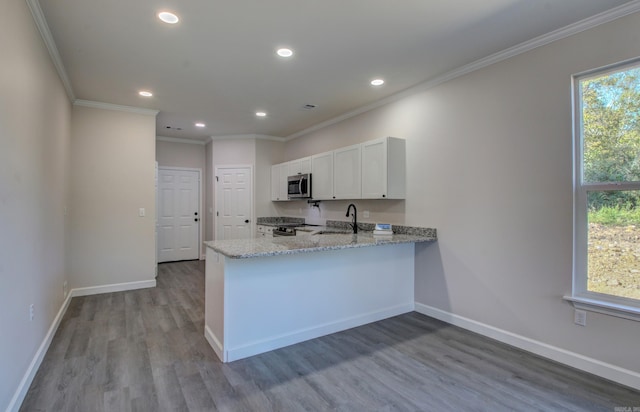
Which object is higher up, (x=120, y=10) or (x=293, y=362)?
(x=120, y=10)

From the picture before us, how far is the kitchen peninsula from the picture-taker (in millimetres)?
2633

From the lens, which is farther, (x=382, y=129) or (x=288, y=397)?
(x=382, y=129)

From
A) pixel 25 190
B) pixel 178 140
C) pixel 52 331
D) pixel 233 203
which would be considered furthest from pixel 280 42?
pixel 178 140

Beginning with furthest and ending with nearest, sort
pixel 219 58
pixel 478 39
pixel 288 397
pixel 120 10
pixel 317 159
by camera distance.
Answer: pixel 317 159 < pixel 219 58 < pixel 478 39 < pixel 120 10 < pixel 288 397

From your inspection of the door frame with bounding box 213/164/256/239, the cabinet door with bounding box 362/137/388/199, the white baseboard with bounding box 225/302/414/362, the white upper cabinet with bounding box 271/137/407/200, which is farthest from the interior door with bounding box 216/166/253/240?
the white baseboard with bounding box 225/302/414/362

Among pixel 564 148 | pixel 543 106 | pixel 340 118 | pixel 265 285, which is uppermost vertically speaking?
pixel 340 118

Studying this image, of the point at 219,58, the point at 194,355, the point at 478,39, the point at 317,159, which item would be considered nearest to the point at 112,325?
the point at 194,355

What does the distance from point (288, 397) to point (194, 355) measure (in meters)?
1.02

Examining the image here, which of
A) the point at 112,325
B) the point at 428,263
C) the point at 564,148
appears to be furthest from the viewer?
the point at 428,263

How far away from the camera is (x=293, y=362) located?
8.52 feet

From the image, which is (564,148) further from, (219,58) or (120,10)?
(120,10)

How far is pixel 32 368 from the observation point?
2.33 m

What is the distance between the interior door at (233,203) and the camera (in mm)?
6453

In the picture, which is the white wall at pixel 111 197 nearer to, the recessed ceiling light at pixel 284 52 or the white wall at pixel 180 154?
the white wall at pixel 180 154
